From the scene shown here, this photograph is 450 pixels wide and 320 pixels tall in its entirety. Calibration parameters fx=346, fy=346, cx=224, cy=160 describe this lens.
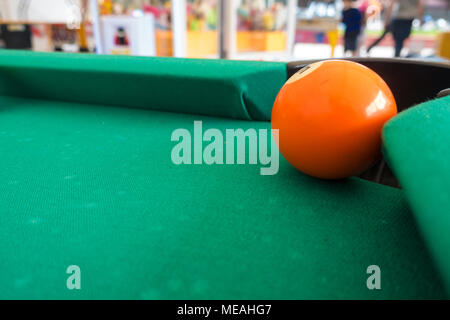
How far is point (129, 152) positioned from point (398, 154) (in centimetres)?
59

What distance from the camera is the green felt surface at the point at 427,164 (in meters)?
0.37

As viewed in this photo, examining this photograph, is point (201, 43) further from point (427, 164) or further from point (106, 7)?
point (427, 164)

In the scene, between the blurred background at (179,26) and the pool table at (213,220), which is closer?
the pool table at (213,220)

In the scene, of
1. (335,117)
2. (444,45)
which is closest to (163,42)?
(444,45)

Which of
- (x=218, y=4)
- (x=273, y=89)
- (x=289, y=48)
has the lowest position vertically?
(x=289, y=48)

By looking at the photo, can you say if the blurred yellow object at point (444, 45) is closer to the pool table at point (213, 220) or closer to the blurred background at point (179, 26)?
the blurred background at point (179, 26)

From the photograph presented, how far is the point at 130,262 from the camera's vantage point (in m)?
0.45

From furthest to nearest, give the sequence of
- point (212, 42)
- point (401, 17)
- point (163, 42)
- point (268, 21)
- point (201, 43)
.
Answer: point (268, 21)
point (212, 42)
point (201, 43)
point (163, 42)
point (401, 17)

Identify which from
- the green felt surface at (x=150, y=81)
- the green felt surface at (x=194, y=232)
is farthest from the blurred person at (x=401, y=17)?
the green felt surface at (x=194, y=232)

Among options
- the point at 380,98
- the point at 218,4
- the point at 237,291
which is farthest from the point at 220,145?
the point at 218,4

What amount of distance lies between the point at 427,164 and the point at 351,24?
4.18 metres

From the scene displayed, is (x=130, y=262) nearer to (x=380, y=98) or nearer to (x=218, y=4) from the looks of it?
(x=380, y=98)
